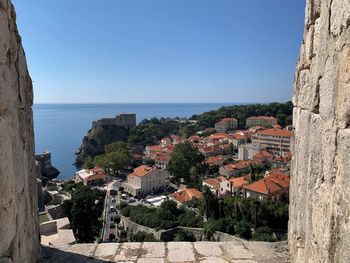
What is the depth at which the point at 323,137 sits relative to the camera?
230cm

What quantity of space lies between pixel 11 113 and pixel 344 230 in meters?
2.30

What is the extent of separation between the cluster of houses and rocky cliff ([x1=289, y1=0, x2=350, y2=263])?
28.6m

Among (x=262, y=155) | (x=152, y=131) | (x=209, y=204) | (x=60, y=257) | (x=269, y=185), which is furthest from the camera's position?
(x=152, y=131)

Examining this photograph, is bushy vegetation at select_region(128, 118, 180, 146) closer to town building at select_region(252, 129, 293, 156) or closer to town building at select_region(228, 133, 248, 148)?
town building at select_region(228, 133, 248, 148)

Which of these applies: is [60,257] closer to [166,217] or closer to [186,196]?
[166,217]

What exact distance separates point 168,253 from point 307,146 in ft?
7.01

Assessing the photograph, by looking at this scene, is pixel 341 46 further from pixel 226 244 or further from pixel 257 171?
pixel 257 171

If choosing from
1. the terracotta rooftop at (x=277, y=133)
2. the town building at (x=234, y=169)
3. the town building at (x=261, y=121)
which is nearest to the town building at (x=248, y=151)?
the terracotta rooftop at (x=277, y=133)

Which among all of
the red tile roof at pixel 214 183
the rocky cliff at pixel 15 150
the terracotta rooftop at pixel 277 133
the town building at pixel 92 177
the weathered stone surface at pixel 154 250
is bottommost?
the town building at pixel 92 177

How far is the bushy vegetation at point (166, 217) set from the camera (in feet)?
99.2

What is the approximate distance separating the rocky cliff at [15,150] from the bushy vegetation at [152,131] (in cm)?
8054

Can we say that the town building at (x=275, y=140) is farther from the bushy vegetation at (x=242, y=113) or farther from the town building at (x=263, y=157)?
the bushy vegetation at (x=242, y=113)

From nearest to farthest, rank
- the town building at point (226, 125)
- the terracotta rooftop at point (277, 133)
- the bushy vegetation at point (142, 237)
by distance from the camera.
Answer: the bushy vegetation at point (142, 237) → the terracotta rooftop at point (277, 133) → the town building at point (226, 125)

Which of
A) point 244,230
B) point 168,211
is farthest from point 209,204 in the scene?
point 244,230
